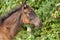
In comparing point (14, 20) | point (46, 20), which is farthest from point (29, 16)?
point (46, 20)

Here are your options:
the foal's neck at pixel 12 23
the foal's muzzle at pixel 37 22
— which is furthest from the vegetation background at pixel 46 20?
the foal's neck at pixel 12 23

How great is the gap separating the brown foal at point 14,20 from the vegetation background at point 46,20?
56.9 inches

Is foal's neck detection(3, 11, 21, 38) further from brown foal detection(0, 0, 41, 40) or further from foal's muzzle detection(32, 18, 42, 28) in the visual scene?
foal's muzzle detection(32, 18, 42, 28)

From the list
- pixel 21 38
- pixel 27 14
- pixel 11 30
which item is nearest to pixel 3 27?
pixel 11 30

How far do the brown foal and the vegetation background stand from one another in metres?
1.44

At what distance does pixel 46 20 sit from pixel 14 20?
2827 mm

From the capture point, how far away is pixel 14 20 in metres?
6.59

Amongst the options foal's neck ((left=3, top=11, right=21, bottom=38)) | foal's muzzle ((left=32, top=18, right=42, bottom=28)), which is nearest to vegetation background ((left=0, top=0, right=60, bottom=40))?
foal's muzzle ((left=32, top=18, right=42, bottom=28))

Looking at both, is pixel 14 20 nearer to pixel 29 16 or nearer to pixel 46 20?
pixel 29 16

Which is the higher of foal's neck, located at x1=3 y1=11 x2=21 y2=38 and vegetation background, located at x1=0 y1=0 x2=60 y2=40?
vegetation background, located at x1=0 y1=0 x2=60 y2=40

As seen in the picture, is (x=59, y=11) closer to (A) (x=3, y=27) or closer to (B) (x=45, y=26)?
(B) (x=45, y=26)

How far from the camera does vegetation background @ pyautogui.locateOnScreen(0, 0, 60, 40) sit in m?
8.45

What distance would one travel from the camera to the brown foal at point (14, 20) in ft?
21.3

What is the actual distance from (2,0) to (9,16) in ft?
15.8
